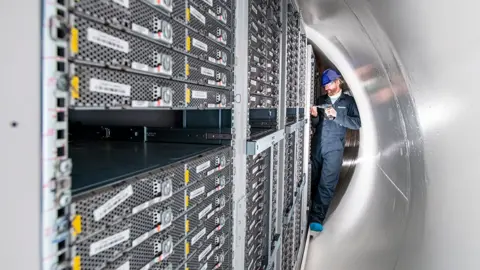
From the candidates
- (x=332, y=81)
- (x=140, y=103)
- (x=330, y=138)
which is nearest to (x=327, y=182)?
(x=330, y=138)

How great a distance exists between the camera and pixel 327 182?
609 cm

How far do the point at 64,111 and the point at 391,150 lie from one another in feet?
10.2

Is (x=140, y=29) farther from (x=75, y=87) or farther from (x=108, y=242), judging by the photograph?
(x=108, y=242)

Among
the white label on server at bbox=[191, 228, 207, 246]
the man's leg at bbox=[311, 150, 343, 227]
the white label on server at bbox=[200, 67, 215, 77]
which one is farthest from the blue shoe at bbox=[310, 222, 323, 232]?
the white label on server at bbox=[200, 67, 215, 77]

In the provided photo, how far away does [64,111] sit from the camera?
614 mm

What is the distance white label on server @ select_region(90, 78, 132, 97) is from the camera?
2.39ft

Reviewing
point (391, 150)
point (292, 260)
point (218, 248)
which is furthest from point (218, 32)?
point (292, 260)

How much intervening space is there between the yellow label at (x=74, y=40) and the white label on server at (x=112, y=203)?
326 millimetres

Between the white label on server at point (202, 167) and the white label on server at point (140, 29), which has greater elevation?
the white label on server at point (140, 29)

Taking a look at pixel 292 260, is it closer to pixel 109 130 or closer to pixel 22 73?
pixel 109 130

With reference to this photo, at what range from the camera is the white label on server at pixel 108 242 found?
732mm

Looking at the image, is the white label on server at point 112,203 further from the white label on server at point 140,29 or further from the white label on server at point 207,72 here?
the white label on server at point 207,72

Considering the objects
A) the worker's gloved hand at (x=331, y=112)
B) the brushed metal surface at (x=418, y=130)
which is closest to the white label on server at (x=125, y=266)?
the brushed metal surface at (x=418, y=130)

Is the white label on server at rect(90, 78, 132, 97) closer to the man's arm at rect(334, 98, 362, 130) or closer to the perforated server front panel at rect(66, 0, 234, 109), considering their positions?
the perforated server front panel at rect(66, 0, 234, 109)
